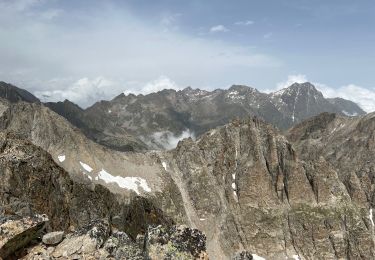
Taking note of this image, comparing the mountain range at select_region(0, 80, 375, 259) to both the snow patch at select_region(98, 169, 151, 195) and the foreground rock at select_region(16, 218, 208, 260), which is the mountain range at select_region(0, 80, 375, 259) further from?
the foreground rock at select_region(16, 218, 208, 260)

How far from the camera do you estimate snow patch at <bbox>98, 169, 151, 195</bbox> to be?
484 ft

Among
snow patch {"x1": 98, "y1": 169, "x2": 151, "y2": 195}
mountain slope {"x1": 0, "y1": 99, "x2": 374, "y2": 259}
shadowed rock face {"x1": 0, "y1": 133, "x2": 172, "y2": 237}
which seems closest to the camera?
shadowed rock face {"x1": 0, "y1": 133, "x2": 172, "y2": 237}

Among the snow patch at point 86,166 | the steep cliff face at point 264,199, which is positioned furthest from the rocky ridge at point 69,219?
the steep cliff face at point 264,199

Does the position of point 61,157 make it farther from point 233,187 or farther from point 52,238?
point 52,238

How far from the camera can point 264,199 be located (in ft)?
555

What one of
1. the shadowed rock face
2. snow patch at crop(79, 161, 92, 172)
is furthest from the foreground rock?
snow patch at crop(79, 161, 92, 172)

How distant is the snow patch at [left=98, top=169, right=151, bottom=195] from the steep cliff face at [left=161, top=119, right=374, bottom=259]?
16034 mm

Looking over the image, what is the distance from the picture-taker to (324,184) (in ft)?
566

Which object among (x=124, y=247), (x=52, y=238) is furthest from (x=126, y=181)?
(x=124, y=247)

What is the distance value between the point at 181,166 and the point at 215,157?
14.3m

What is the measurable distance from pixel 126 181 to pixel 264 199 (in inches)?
2044

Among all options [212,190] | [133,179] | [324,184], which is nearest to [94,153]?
[133,179]

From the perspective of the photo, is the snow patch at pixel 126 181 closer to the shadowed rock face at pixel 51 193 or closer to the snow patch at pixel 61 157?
the snow patch at pixel 61 157

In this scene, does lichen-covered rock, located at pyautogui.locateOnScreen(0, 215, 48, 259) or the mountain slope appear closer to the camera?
lichen-covered rock, located at pyautogui.locateOnScreen(0, 215, 48, 259)
